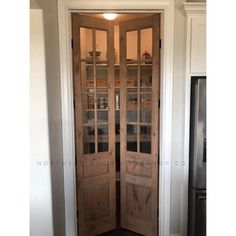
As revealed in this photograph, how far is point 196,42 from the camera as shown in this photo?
2.29 m

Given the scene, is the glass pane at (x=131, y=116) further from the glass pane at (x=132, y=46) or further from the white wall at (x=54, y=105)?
the white wall at (x=54, y=105)

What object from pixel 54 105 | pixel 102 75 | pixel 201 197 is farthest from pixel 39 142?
pixel 201 197

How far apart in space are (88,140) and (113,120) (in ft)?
1.20

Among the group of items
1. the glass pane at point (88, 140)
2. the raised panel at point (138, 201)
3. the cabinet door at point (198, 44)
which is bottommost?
the raised panel at point (138, 201)

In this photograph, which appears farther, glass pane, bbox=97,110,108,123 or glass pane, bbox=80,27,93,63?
glass pane, bbox=97,110,108,123

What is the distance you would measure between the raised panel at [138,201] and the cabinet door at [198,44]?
54.7 inches

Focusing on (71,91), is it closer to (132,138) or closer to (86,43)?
(86,43)

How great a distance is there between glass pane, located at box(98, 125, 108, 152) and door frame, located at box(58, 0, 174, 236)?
0.38 metres

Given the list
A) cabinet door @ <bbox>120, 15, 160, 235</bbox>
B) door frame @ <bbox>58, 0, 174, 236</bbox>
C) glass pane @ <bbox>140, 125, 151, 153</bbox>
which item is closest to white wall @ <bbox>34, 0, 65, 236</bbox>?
door frame @ <bbox>58, 0, 174, 236</bbox>

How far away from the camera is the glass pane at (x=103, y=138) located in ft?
9.14

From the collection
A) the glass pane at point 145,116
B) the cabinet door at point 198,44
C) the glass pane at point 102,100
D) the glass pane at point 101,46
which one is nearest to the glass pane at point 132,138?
the glass pane at point 145,116

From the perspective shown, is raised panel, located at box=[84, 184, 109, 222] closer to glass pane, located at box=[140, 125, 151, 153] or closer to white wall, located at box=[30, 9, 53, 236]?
glass pane, located at box=[140, 125, 151, 153]

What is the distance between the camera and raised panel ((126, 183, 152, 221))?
274cm
